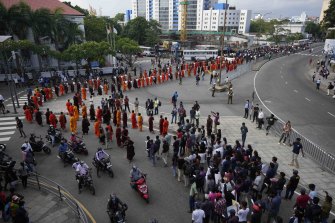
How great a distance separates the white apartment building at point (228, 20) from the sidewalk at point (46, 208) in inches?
5230

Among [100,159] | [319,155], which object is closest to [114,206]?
[100,159]

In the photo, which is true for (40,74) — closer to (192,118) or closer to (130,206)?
(192,118)

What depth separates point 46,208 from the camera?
10.6m

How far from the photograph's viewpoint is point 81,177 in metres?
11.3

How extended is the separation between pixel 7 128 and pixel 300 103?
25.0 metres

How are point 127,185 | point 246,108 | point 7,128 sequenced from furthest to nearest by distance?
point 246,108
point 7,128
point 127,185

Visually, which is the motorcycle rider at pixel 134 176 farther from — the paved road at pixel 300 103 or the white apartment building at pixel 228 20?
the white apartment building at pixel 228 20

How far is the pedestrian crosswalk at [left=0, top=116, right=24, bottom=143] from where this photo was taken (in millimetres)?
→ 16953

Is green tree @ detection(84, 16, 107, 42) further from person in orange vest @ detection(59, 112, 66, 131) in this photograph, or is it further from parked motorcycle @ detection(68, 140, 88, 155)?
parked motorcycle @ detection(68, 140, 88, 155)

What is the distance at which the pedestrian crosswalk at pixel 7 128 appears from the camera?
16953 mm

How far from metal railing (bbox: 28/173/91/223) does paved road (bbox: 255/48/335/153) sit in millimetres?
14101

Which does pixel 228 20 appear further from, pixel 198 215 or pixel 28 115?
pixel 198 215

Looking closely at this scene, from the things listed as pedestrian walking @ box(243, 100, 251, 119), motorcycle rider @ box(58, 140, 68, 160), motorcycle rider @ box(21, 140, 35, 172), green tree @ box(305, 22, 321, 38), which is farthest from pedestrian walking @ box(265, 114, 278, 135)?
green tree @ box(305, 22, 321, 38)

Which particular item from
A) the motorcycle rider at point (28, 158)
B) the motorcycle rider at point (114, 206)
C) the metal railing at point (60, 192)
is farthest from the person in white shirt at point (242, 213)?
the motorcycle rider at point (28, 158)
